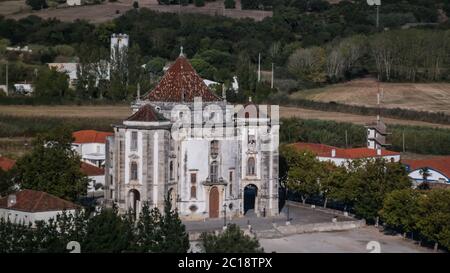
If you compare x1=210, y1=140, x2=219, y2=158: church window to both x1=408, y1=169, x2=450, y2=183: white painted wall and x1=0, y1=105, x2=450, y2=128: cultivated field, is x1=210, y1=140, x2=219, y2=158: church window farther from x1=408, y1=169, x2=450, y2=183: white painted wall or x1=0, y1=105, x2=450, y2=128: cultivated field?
x1=0, y1=105, x2=450, y2=128: cultivated field

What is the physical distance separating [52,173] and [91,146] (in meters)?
18.2

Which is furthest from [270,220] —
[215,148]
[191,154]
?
[191,154]

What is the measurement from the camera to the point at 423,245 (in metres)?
66.2

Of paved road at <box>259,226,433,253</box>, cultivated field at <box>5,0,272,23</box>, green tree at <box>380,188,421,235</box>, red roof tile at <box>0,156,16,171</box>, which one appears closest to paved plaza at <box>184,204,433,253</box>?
paved road at <box>259,226,433,253</box>

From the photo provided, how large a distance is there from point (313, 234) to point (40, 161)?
46.2ft

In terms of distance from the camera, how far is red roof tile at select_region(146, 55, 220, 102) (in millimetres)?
71250

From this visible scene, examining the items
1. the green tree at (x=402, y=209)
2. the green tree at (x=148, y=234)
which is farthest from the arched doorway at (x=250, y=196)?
the green tree at (x=148, y=234)

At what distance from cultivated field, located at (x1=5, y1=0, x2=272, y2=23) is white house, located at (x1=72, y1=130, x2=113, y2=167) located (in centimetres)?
7779

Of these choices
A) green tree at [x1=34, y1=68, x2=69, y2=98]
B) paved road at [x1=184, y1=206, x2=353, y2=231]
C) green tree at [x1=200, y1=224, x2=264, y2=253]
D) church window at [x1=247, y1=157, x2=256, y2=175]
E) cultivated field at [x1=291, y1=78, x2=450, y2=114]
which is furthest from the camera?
cultivated field at [x1=291, y1=78, x2=450, y2=114]

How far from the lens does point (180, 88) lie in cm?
7144

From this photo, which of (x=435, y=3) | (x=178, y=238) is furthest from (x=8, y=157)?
(x=435, y=3)

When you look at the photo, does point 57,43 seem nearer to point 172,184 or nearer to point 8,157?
point 8,157

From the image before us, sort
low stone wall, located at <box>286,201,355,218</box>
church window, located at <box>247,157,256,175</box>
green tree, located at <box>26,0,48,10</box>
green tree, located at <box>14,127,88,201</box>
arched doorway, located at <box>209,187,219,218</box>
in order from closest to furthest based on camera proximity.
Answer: green tree, located at <box>14,127,88,201</box> < arched doorway, located at <box>209,187,219,218</box> < church window, located at <box>247,157,256,175</box> < low stone wall, located at <box>286,201,355,218</box> < green tree, located at <box>26,0,48,10</box>
